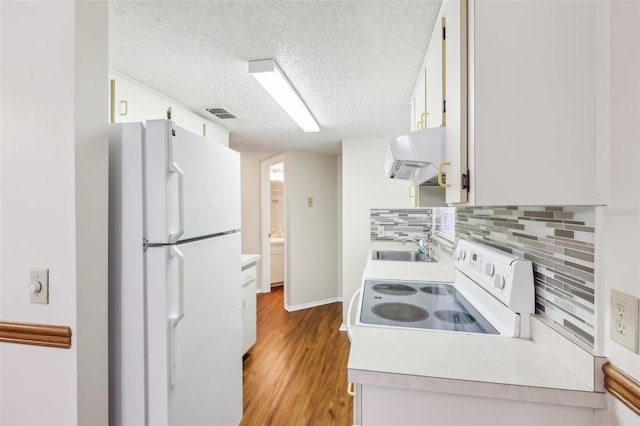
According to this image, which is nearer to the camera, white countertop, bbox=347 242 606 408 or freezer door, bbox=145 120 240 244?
white countertop, bbox=347 242 606 408

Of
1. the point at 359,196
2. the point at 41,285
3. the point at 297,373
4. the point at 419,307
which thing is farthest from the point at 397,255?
the point at 41,285

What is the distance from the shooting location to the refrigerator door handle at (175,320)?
3.79ft

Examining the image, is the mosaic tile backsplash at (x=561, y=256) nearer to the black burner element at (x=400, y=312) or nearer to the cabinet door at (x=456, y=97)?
the cabinet door at (x=456, y=97)

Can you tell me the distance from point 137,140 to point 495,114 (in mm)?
1247

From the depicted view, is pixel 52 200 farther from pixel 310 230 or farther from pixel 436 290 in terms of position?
pixel 310 230

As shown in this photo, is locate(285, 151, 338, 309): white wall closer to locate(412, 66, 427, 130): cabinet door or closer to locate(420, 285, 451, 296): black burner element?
locate(412, 66, 427, 130): cabinet door

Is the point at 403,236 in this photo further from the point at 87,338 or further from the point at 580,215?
the point at 87,338

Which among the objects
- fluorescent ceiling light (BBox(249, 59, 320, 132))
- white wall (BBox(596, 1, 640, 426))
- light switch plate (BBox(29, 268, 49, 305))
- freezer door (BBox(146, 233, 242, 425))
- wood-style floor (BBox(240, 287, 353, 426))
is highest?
fluorescent ceiling light (BBox(249, 59, 320, 132))

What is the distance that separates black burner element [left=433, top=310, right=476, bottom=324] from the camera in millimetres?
1251

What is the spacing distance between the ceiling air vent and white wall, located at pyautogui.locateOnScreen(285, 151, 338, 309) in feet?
5.20

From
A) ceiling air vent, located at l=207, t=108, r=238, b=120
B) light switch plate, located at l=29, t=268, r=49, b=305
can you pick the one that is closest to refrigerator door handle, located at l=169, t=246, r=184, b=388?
light switch plate, located at l=29, t=268, r=49, b=305

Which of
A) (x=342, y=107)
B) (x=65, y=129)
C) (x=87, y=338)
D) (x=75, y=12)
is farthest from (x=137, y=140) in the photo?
(x=342, y=107)

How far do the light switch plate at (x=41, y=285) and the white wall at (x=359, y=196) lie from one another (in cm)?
288

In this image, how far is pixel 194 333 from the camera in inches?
52.1
